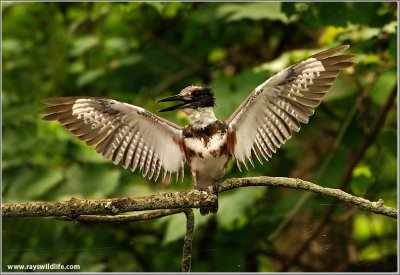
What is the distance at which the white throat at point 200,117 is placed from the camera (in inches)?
140

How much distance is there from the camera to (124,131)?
3.73m

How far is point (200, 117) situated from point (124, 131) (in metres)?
0.45

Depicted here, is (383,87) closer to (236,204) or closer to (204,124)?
(236,204)

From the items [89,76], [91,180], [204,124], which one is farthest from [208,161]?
[89,76]

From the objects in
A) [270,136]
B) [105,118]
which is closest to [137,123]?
[105,118]

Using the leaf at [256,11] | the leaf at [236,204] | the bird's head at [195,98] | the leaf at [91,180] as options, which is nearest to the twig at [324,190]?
the bird's head at [195,98]

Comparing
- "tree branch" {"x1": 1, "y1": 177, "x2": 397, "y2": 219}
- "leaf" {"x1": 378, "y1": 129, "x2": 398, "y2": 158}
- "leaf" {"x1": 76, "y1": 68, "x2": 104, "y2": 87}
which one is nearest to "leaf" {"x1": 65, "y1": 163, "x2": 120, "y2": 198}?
"leaf" {"x1": 76, "y1": 68, "x2": 104, "y2": 87}

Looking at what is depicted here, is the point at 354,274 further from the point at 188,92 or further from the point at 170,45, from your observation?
the point at 170,45

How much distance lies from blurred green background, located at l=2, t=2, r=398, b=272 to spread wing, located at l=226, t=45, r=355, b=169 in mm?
1038

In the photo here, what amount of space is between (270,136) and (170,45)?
3160 millimetres

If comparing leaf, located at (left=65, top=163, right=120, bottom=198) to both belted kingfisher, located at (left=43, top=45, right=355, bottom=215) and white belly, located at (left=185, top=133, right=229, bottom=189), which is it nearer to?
belted kingfisher, located at (left=43, top=45, right=355, bottom=215)

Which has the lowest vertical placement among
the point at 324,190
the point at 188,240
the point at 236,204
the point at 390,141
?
the point at 188,240

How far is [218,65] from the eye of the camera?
21.4 ft

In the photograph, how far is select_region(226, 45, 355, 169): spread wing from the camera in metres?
3.46
